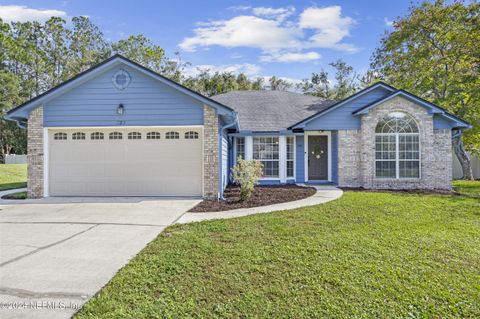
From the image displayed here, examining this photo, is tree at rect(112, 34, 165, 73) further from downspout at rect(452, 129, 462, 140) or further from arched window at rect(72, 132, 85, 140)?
downspout at rect(452, 129, 462, 140)

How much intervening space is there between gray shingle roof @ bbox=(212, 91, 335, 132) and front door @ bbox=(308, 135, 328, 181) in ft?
4.89

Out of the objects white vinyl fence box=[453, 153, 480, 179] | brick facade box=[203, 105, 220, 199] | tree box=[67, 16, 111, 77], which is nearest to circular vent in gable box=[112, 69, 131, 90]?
brick facade box=[203, 105, 220, 199]

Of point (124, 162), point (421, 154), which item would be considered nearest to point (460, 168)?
point (421, 154)

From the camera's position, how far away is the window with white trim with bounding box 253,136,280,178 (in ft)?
45.3

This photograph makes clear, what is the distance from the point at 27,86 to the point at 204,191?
36488 mm

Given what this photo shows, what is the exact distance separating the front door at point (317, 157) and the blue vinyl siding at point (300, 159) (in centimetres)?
42

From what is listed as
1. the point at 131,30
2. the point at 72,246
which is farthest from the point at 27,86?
the point at 72,246

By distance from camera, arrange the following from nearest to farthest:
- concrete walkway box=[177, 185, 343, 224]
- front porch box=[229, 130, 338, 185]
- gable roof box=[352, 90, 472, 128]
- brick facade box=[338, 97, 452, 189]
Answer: concrete walkway box=[177, 185, 343, 224] < gable roof box=[352, 90, 472, 128] < brick facade box=[338, 97, 452, 189] < front porch box=[229, 130, 338, 185]

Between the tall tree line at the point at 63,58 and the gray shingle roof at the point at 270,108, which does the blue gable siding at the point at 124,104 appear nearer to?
the gray shingle roof at the point at 270,108

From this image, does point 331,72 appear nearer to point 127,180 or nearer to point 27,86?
point 127,180

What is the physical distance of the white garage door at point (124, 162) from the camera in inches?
400

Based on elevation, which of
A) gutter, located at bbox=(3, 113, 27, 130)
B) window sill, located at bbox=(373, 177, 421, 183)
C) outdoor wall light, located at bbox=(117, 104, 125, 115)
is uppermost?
outdoor wall light, located at bbox=(117, 104, 125, 115)

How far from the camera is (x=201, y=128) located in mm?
9953

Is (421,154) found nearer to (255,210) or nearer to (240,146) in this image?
(240,146)
